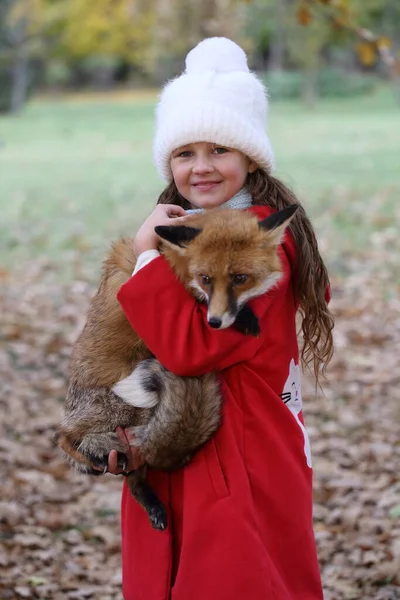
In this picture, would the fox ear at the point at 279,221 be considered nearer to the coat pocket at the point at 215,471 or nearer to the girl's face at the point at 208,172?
the girl's face at the point at 208,172

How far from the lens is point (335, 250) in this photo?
37.0 feet

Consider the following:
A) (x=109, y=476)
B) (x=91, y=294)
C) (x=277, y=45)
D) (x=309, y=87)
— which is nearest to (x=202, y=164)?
(x=109, y=476)

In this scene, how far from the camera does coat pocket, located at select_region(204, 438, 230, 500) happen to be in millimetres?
2641

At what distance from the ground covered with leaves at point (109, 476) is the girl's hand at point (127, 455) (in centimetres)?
214

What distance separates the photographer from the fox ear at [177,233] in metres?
2.60

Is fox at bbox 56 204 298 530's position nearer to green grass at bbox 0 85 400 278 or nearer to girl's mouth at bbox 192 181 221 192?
girl's mouth at bbox 192 181 221 192

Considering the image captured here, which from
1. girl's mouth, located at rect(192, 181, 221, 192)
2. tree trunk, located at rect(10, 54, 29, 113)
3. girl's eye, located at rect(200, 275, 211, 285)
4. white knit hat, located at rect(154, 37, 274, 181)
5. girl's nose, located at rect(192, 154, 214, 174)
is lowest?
girl's eye, located at rect(200, 275, 211, 285)

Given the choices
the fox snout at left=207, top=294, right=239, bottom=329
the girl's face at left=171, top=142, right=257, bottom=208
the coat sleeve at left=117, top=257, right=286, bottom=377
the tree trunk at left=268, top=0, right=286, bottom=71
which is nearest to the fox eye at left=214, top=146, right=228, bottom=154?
the girl's face at left=171, top=142, right=257, bottom=208

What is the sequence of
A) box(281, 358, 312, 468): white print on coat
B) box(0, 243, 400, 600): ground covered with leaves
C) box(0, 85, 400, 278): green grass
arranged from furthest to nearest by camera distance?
1. box(0, 85, 400, 278): green grass
2. box(0, 243, 400, 600): ground covered with leaves
3. box(281, 358, 312, 468): white print on coat

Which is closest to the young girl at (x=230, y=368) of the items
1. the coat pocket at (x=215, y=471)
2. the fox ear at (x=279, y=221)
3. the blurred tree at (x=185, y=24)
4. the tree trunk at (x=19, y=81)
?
the coat pocket at (x=215, y=471)

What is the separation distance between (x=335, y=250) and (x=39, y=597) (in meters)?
7.69

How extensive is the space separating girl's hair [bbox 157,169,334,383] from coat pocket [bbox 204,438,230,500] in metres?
0.64

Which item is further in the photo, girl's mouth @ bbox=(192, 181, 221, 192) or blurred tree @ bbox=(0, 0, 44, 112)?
blurred tree @ bbox=(0, 0, 44, 112)

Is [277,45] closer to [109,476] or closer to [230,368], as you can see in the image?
[109,476]
